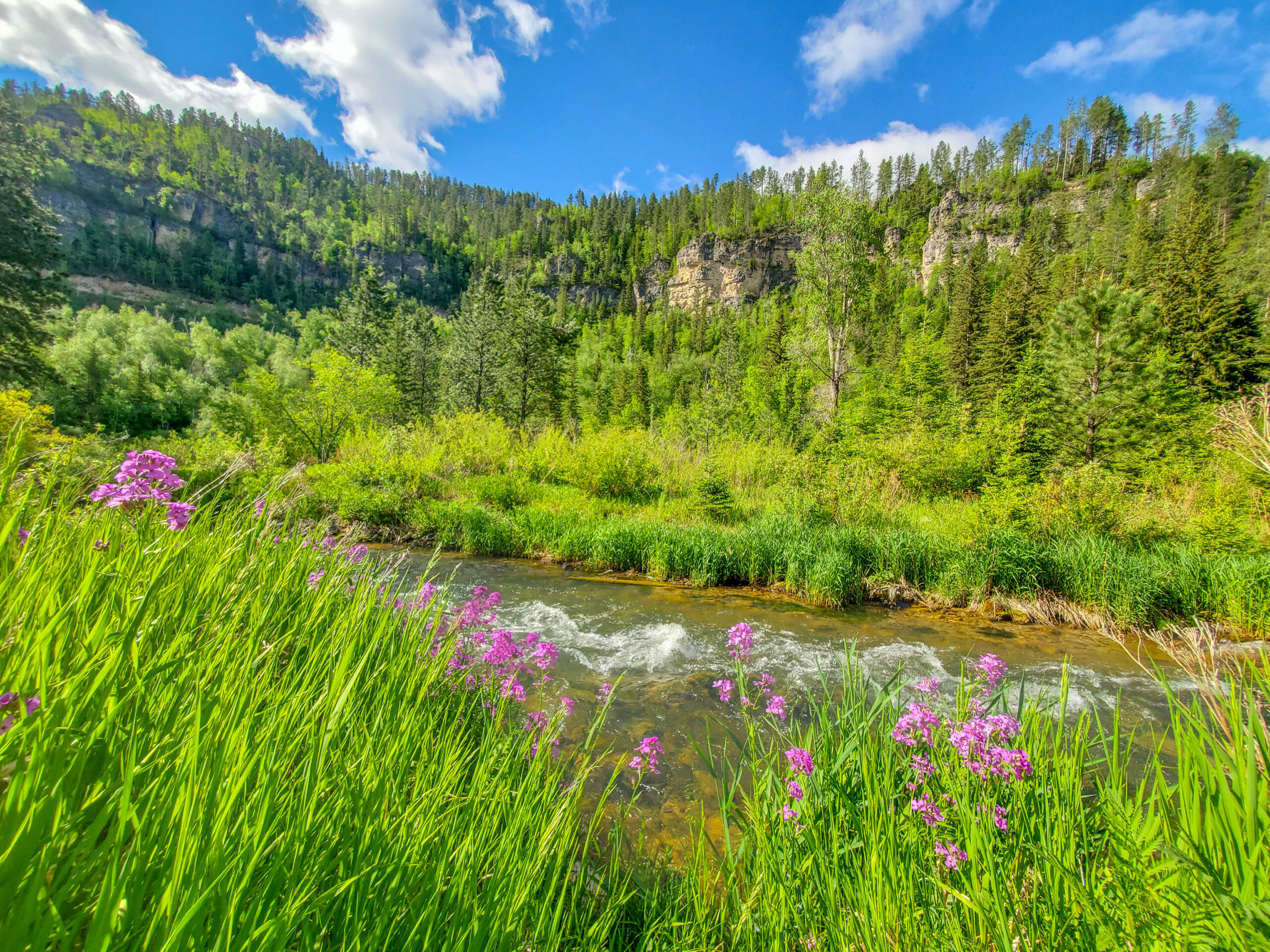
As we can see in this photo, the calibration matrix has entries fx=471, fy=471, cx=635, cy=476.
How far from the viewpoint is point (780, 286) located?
94.4 meters

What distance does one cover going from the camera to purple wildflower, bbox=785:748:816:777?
1893 mm

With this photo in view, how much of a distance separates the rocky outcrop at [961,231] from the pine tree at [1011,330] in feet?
167

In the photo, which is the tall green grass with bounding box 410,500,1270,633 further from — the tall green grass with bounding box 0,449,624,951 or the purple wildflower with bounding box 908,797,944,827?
the tall green grass with bounding box 0,449,624,951

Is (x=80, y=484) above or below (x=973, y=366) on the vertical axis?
below

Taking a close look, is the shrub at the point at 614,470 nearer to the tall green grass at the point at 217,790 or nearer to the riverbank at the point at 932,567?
the riverbank at the point at 932,567

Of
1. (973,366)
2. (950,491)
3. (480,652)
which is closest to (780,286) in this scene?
(973,366)

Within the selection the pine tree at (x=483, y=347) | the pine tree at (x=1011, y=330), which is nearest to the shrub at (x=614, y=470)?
the pine tree at (x=483, y=347)

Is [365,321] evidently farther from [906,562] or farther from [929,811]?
[929,811]

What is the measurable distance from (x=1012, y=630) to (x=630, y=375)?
5747cm

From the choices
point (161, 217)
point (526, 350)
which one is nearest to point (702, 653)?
point (526, 350)

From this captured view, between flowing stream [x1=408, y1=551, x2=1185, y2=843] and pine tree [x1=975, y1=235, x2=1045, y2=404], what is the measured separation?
92.2 feet

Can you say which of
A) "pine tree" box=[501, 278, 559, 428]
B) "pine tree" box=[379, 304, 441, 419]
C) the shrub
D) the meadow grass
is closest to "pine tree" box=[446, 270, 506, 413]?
"pine tree" box=[501, 278, 559, 428]

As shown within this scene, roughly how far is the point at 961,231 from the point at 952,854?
355 feet

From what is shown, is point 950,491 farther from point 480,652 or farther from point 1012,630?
point 480,652
